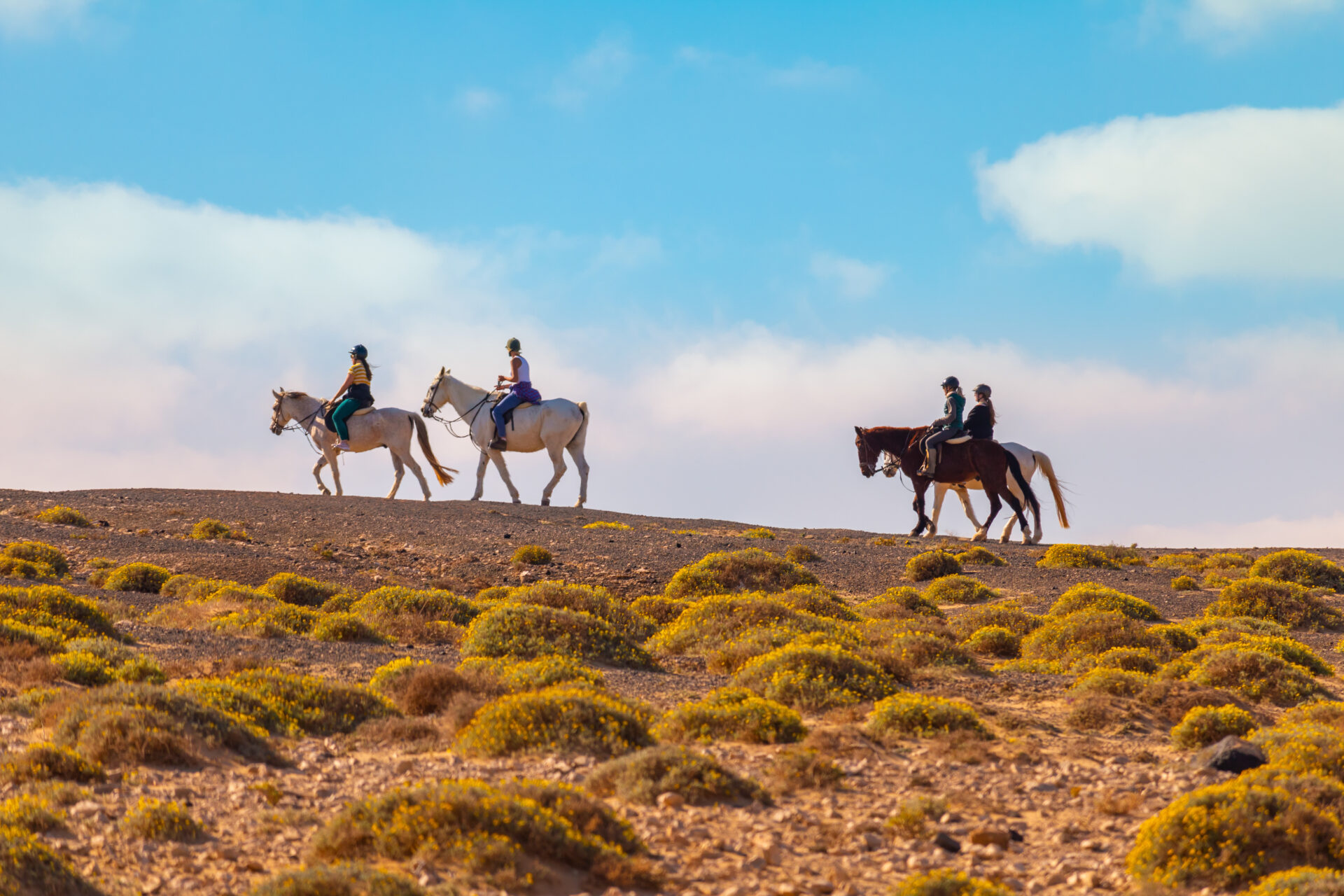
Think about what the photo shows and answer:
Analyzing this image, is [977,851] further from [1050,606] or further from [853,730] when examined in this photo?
[1050,606]

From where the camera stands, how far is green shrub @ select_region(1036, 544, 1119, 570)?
27031 millimetres

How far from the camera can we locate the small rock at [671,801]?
27.9 feet

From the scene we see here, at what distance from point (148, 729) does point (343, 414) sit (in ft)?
82.3

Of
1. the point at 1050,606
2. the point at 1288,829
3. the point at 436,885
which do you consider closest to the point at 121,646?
the point at 436,885

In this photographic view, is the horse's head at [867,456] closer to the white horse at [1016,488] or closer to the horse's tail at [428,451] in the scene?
the white horse at [1016,488]

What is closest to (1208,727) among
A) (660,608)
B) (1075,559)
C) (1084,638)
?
(1084,638)

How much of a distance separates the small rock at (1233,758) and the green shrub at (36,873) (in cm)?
850

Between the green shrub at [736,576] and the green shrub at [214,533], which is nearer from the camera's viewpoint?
the green shrub at [736,576]

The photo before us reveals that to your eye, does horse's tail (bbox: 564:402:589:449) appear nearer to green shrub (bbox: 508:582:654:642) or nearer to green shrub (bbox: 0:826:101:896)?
green shrub (bbox: 508:582:654:642)

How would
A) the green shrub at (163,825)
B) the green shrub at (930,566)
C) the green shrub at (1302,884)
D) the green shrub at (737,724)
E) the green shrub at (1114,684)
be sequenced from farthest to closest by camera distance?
1. the green shrub at (930,566)
2. the green shrub at (1114,684)
3. the green shrub at (737,724)
4. the green shrub at (163,825)
5. the green shrub at (1302,884)

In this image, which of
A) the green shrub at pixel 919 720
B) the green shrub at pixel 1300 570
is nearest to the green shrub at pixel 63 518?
the green shrub at pixel 919 720

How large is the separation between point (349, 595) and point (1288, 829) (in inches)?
602

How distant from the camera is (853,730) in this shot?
428 inches

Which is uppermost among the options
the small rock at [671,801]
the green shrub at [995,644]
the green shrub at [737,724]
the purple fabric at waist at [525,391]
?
the purple fabric at waist at [525,391]
